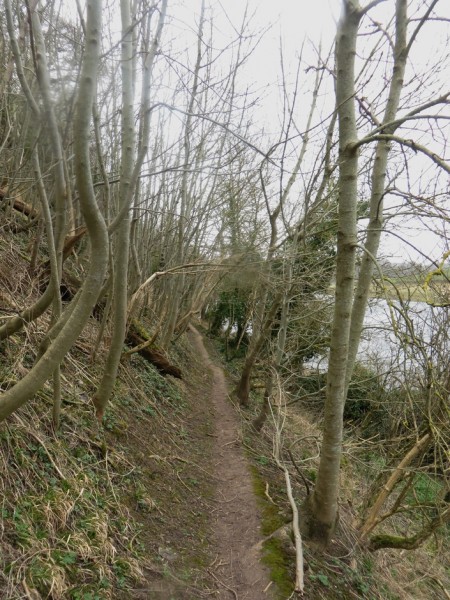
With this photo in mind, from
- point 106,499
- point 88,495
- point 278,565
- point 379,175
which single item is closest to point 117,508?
point 106,499

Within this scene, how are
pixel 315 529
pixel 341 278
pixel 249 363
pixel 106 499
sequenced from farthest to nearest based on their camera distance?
1. pixel 249 363
2. pixel 315 529
3. pixel 341 278
4. pixel 106 499

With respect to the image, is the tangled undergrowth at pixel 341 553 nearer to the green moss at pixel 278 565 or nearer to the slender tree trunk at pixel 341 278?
the green moss at pixel 278 565

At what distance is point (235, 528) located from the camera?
17.0 feet

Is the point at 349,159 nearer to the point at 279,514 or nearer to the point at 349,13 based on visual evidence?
the point at 349,13

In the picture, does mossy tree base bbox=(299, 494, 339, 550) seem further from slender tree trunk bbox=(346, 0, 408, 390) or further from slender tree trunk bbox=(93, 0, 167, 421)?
slender tree trunk bbox=(93, 0, 167, 421)

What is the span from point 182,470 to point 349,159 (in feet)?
15.0

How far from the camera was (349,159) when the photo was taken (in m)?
4.13

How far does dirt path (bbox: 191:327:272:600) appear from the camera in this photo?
405 centimetres

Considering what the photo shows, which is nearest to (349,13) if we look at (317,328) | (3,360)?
(3,360)

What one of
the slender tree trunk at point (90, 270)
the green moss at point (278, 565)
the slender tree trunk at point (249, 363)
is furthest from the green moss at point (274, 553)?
the slender tree trunk at point (249, 363)

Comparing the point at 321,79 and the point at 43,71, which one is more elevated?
the point at 321,79

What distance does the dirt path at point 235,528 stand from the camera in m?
4.05

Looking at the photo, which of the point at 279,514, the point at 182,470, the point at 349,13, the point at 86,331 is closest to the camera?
the point at 349,13

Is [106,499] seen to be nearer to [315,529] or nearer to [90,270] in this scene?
[315,529]
